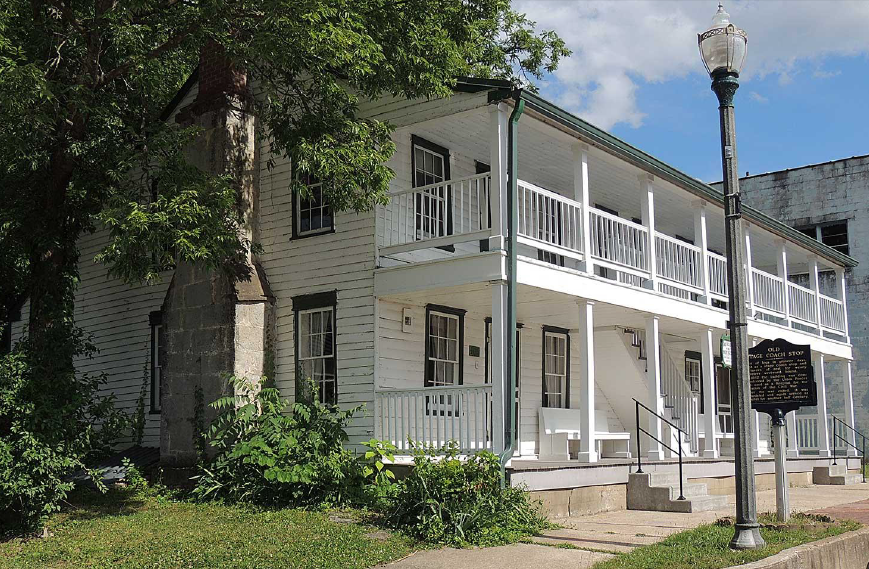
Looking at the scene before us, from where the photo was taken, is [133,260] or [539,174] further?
[539,174]

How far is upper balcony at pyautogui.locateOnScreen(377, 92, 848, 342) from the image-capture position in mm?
13773

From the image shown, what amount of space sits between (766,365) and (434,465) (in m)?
4.50

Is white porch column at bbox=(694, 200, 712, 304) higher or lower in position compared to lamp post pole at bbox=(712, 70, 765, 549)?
higher

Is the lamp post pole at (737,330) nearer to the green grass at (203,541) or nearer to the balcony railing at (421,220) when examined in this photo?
the green grass at (203,541)

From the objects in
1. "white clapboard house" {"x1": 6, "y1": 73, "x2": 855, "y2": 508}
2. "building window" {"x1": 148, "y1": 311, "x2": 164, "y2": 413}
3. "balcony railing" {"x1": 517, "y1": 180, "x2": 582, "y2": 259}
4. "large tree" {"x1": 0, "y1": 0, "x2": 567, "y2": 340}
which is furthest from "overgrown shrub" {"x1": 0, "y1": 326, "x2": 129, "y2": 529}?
"balcony railing" {"x1": 517, "y1": 180, "x2": 582, "y2": 259}

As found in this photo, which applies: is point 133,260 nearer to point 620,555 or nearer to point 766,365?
point 620,555

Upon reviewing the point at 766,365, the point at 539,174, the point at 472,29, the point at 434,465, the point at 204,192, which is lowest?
the point at 434,465

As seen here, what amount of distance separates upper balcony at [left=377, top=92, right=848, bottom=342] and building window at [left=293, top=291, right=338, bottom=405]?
1.35 m

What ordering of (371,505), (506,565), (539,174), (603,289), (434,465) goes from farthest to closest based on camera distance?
(539,174) < (603,289) < (371,505) < (434,465) < (506,565)

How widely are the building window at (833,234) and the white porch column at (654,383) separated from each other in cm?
1709

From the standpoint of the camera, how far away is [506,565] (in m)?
9.62

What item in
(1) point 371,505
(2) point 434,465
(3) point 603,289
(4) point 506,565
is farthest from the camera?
(3) point 603,289

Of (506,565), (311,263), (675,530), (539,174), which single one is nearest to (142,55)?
(311,263)

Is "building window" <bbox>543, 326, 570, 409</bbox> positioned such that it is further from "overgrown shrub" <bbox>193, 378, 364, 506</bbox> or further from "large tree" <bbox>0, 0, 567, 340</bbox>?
"large tree" <bbox>0, 0, 567, 340</bbox>
